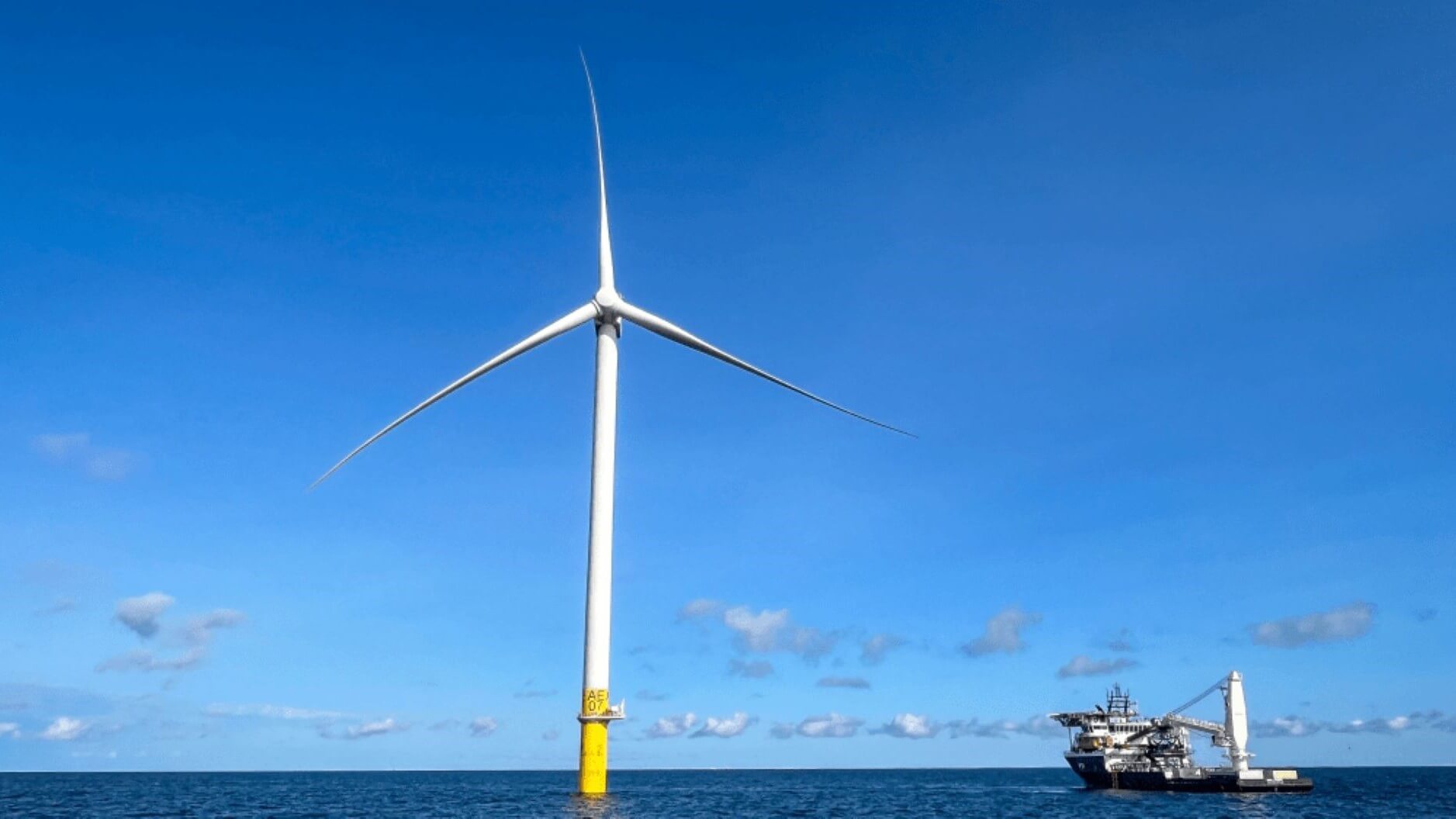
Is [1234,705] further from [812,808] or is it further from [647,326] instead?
[647,326]

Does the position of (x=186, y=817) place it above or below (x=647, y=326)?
below

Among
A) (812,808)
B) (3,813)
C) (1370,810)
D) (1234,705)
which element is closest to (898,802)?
(812,808)

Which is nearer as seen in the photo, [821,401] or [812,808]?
[821,401]

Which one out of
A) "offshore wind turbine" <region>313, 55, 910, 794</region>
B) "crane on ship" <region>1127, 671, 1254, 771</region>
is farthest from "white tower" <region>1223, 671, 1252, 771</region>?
"offshore wind turbine" <region>313, 55, 910, 794</region>

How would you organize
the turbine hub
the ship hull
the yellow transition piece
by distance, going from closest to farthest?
the yellow transition piece < the turbine hub < the ship hull

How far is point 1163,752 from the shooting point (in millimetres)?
→ 155875

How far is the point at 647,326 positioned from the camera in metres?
94.9

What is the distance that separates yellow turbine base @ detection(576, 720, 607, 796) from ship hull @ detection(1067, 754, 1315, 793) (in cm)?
9695

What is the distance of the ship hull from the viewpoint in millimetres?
147125

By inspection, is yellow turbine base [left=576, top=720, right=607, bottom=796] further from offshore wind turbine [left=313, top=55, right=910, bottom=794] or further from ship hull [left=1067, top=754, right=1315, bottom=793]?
ship hull [left=1067, top=754, right=1315, bottom=793]

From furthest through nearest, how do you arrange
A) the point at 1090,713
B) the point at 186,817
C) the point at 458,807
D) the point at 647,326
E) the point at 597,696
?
1. the point at 1090,713
2. the point at 458,807
3. the point at 186,817
4. the point at 647,326
5. the point at 597,696

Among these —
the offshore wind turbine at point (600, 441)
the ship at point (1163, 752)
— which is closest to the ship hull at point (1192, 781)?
the ship at point (1163, 752)

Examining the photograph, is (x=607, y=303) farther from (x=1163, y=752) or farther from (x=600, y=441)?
(x=1163, y=752)

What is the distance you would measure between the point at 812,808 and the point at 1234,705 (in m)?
59.6
